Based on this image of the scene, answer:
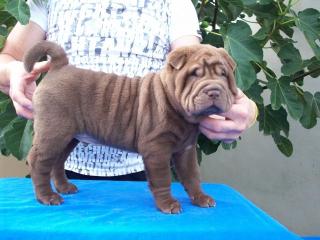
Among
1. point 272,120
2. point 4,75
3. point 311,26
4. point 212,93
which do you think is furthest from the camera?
Answer: point 272,120

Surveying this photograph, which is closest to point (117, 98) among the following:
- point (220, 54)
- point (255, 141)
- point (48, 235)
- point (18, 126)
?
point (220, 54)

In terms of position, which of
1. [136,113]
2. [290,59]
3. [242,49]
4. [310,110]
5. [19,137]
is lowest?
[19,137]

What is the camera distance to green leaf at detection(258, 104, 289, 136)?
2238mm

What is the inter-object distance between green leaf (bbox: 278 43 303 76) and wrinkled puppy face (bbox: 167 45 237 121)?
1.20 meters

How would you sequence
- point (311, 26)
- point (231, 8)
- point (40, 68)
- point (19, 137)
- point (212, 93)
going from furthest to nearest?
point (231, 8)
point (311, 26)
point (19, 137)
point (40, 68)
point (212, 93)

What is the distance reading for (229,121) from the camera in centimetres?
105

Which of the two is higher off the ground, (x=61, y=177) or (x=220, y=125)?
(x=220, y=125)

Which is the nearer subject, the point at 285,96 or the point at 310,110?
the point at 285,96

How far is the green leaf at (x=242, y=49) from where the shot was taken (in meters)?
1.76

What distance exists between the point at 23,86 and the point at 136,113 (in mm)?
314

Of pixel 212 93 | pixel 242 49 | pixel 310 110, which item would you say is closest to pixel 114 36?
pixel 212 93

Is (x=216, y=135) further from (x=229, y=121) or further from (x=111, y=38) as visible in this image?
(x=111, y=38)

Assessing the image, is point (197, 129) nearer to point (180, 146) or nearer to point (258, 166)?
point (180, 146)

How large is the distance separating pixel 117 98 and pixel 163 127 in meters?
0.14
